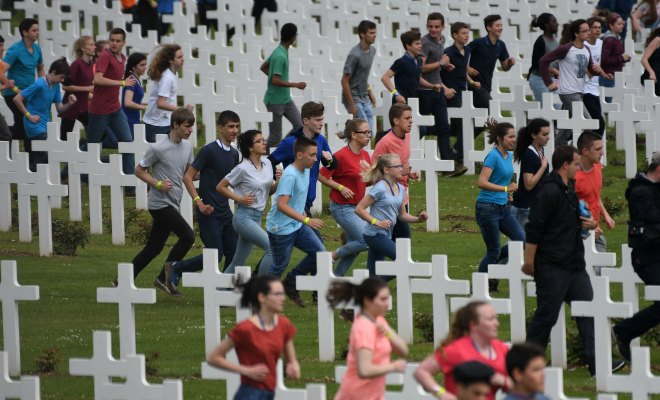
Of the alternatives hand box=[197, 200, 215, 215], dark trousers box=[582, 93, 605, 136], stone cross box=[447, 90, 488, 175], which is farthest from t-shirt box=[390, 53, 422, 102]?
hand box=[197, 200, 215, 215]

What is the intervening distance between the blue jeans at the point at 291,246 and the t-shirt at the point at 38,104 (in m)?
6.29

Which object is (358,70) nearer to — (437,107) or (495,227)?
(437,107)

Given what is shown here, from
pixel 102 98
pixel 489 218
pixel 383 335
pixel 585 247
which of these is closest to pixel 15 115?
pixel 102 98

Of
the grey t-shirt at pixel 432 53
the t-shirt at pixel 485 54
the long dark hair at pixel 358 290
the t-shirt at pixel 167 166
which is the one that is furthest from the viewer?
the t-shirt at pixel 485 54

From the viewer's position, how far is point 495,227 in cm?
1619

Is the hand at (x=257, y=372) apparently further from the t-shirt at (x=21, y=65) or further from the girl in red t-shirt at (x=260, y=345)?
the t-shirt at (x=21, y=65)

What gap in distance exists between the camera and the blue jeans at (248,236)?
52.0 feet

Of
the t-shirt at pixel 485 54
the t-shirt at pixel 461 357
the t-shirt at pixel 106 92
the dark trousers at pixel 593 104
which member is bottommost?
the t-shirt at pixel 461 357

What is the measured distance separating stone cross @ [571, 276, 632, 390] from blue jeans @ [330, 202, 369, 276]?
3247 mm

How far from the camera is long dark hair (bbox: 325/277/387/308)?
11.0 metres

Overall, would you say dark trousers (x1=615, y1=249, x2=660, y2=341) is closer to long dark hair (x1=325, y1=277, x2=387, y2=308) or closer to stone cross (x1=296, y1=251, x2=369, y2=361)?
stone cross (x1=296, y1=251, x2=369, y2=361)

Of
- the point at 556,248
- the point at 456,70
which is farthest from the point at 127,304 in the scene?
the point at 456,70

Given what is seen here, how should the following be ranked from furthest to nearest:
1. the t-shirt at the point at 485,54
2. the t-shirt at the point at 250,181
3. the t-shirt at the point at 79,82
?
the t-shirt at the point at 485,54 < the t-shirt at the point at 79,82 < the t-shirt at the point at 250,181

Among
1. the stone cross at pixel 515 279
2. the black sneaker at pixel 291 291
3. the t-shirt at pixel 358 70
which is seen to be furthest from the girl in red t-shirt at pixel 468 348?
the t-shirt at pixel 358 70
